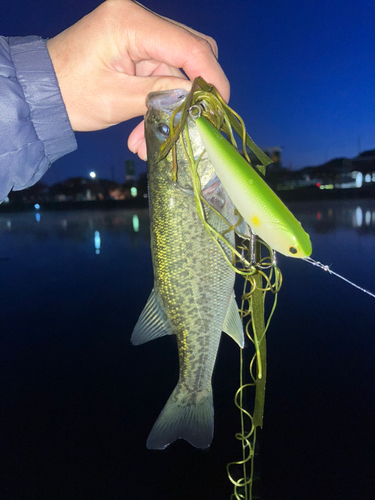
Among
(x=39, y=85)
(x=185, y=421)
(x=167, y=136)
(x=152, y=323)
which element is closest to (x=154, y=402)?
(x=185, y=421)

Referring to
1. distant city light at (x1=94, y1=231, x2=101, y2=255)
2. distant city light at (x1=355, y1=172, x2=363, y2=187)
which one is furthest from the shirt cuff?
distant city light at (x1=355, y1=172, x2=363, y2=187)

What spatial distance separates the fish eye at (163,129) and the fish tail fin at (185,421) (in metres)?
1.48

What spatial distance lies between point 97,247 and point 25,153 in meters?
15.0

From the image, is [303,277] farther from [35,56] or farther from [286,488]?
[35,56]

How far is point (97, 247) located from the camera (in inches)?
637

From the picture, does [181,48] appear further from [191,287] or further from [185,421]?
[185,421]

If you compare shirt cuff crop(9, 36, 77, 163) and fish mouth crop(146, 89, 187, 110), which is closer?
fish mouth crop(146, 89, 187, 110)

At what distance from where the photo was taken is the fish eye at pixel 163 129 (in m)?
1.49

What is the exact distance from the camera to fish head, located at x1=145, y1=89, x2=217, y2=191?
4.77ft

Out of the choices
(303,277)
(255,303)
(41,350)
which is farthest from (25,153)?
(303,277)

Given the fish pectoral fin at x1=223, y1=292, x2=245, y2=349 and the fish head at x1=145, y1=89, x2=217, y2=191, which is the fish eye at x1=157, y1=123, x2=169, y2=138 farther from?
the fish pectoral fin at x1=223, y1=292, x2=245, y2=349

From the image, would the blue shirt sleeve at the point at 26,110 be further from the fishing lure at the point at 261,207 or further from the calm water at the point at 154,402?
the calm water at the point at 154,402

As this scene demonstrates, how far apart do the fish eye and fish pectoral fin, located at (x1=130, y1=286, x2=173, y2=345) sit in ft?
2.80

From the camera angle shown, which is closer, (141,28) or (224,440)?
(141,28)
